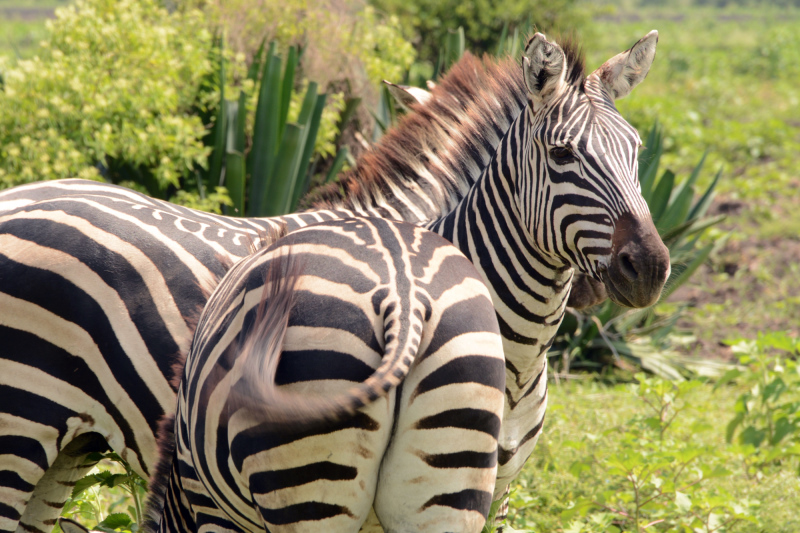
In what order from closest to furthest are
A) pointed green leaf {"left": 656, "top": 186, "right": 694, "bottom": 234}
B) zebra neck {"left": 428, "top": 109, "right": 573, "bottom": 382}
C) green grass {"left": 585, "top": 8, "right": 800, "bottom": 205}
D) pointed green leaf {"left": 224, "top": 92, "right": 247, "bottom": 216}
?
zebra neck {"left": 428, "top": 109, "right": 573, "bottom": 382}, pointed green leaf {"left": 224, "top": 92, "right": 247, "bottom": 216}, pointed green leaf {"left": 656, "top": 186, "right": 694, "bottom": 234}, green grass {"left": 585, "top": 8, "right": 800, "bottom": 205}

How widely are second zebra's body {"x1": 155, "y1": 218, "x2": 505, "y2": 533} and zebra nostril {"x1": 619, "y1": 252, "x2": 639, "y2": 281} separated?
61 cm

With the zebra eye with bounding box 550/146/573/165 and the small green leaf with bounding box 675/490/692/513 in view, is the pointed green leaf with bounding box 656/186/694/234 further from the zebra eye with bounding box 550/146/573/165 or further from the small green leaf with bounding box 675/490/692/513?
the zebra eye with bounding box 550/146/573/165

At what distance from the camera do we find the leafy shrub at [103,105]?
15.0 ft

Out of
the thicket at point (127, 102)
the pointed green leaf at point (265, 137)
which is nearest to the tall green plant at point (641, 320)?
the thicket at point (127, 102)

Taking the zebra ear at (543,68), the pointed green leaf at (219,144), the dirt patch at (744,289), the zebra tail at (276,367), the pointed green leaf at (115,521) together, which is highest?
the zebra ear at (543,68)

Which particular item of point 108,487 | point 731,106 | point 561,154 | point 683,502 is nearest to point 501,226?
point 561,154

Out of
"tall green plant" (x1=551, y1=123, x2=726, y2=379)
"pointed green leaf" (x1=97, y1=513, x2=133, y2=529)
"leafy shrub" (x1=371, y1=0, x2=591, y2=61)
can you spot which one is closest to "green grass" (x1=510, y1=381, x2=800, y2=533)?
"tall green plant" (x1=551, y1=123, x2=726, y2=379)

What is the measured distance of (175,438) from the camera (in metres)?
1.84

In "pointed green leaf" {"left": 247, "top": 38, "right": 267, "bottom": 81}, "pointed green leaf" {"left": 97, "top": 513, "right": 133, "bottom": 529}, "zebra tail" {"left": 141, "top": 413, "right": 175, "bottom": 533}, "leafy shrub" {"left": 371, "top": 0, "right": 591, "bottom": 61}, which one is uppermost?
"leafy shrub" {"left": 371, "top": 0, "right": 591, "bottom": 61}

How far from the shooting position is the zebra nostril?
192 centimetres

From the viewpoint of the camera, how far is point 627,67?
2.32 meters

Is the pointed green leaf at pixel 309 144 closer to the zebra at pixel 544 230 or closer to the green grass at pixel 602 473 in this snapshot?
the green grass at pixel 602 473

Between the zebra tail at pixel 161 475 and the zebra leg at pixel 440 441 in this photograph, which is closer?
the zebra leg at pixel 440 441

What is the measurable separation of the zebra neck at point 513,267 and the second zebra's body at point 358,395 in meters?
0.70
